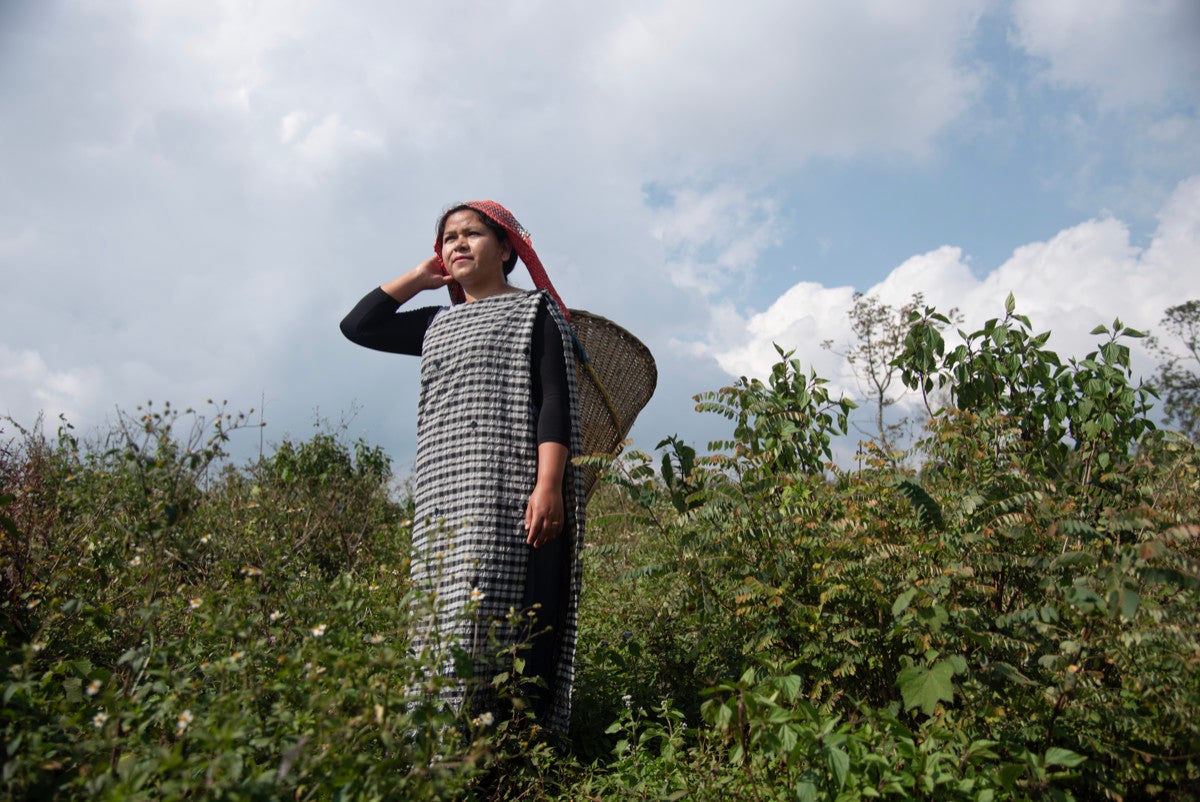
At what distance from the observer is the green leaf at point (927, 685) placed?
1995mm

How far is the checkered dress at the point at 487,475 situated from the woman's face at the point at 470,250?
11cm

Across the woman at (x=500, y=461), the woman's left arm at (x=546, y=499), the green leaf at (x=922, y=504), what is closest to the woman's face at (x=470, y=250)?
the woman at (x=500, y=461)

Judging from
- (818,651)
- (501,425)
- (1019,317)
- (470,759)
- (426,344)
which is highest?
(1019,317)

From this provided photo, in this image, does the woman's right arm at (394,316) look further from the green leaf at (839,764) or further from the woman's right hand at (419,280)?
the green leaf at (839,764)

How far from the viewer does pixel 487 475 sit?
2580 millimetres

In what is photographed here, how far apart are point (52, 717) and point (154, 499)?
568 mm

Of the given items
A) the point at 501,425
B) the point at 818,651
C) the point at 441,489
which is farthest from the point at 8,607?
the point at 818,651

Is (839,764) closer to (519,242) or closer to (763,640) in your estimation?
(763,640)

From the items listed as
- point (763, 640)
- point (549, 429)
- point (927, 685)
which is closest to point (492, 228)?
point (549, 429)

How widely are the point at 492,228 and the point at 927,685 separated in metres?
1.99

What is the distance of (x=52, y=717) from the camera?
1905mm

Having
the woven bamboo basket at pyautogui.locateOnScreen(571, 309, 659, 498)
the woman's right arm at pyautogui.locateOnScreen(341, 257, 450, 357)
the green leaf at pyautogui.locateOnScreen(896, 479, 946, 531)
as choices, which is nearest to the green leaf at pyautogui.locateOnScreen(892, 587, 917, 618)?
the green leaf at pyautogui.locateOnScreen(896, 479, 946, 531)

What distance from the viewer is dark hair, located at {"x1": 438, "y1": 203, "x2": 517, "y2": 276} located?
294 centimetres

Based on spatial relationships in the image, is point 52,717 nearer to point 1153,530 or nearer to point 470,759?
point 470,759
